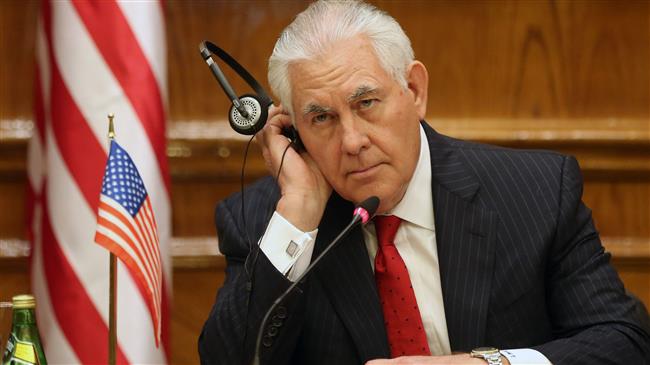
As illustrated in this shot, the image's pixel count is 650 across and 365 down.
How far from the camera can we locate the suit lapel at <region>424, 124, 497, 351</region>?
237 centimetres

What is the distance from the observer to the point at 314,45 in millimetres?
2369

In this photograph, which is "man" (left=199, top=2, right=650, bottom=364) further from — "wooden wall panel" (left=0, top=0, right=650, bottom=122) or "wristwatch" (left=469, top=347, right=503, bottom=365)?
"wooden wall panel" (left=0, top=0, right=650, bottom=122)

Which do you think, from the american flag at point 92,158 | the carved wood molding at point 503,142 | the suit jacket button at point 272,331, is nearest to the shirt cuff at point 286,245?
the suit jacket button at point 272,331

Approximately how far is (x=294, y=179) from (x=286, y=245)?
18cm

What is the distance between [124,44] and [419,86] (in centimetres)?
89

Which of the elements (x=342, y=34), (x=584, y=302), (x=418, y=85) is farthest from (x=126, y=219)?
(x=584, y=302)

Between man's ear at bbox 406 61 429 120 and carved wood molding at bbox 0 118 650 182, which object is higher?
man's ear at bbox 406 61 429 120

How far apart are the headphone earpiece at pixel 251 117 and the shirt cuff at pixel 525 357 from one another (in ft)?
2.33

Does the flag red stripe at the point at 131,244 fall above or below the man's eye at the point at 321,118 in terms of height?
below

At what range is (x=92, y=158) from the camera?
2.92 meters

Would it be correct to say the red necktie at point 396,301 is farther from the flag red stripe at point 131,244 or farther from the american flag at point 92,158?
the american flag at point 92,158

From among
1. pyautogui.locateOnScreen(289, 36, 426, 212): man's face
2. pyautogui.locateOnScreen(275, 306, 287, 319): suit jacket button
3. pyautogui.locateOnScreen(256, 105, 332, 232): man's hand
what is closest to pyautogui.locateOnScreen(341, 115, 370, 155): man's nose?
pyautogui.locateOnScreen(289, 36, 426, 212): man's face

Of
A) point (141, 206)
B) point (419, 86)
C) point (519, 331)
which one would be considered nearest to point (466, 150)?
point (419, 86)

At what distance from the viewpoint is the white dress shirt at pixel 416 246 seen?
2305 millimetres
